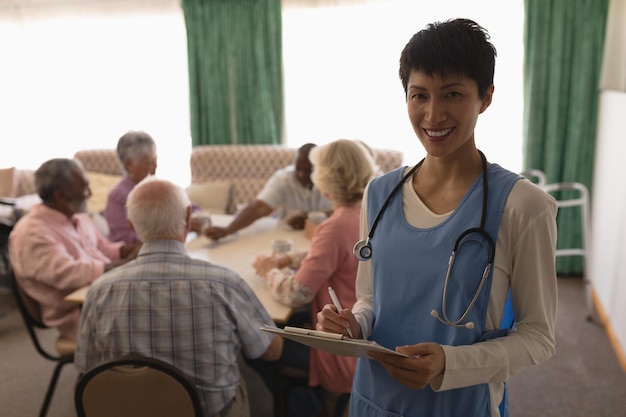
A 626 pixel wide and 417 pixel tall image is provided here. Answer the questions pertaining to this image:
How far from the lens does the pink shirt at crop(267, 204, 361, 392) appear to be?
2003 millimetres

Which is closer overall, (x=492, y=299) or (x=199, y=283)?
(x=492, y=299)

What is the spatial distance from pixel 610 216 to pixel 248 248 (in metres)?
2.39

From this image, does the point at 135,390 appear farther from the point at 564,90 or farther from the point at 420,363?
the point at 564,90

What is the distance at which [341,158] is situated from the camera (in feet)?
7.16

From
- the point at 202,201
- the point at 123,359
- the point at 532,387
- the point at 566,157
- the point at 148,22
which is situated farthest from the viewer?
the point at 148,22

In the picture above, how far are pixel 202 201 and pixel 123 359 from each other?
10.5 ft

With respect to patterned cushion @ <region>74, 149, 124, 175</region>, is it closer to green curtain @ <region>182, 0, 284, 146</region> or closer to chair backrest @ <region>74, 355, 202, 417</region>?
green curtain @ <region>182, 0, 284, 146</region>

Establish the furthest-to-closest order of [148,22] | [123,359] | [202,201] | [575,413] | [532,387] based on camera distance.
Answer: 1. [148,22]
2. [202,201]
3. [532,387]
4. [575,413]
5. [123,359]

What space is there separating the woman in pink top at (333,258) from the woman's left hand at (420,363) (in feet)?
3.28

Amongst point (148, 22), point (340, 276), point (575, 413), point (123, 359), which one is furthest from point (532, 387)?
point (148, 22)

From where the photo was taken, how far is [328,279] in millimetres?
2041

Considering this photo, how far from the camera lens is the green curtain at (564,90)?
13.1 feet

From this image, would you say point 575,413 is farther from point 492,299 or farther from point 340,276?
point 492,299

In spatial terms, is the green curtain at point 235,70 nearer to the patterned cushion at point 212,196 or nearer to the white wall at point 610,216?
the patterned cushion at point 212,196
